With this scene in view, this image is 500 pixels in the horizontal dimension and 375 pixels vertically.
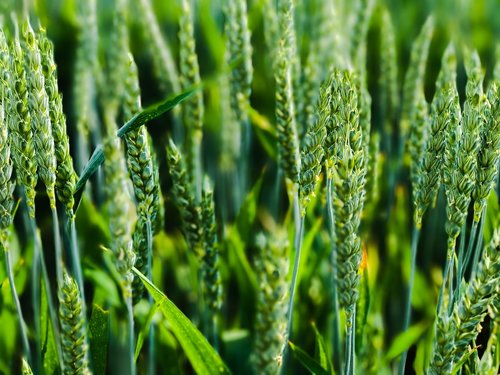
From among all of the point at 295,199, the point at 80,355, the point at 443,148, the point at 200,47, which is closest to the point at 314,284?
the point at 295,199

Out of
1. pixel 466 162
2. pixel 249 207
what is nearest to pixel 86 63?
pixel 249 207

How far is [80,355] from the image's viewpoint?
84cm

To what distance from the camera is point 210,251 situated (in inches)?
43.4

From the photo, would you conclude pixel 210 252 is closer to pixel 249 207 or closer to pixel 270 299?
pixel 249 207

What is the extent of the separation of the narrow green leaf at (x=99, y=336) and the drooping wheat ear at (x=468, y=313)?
1.52 ft

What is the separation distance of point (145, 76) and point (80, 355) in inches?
63.3

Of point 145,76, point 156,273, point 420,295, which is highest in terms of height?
point 145,76

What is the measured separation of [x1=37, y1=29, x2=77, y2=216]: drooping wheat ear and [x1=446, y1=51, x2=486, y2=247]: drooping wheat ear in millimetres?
490

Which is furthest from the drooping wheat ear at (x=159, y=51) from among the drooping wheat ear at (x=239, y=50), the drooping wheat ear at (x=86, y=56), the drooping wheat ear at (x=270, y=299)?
the drooping wheat ear at (x=270, y=299)

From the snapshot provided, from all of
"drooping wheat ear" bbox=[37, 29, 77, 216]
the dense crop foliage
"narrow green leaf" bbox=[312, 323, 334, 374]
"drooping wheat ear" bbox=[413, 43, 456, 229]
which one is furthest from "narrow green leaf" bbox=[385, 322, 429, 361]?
"drooping wheat ear" bbox=[37, 29, 77, 216]

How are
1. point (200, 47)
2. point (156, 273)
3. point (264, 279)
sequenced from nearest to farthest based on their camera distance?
point (264, 279), point (156, 273), point (200, 47)

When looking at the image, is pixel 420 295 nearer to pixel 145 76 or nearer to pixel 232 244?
pixel 232 244

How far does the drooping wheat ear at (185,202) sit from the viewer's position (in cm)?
105

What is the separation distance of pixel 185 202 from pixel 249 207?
1.02 feet
